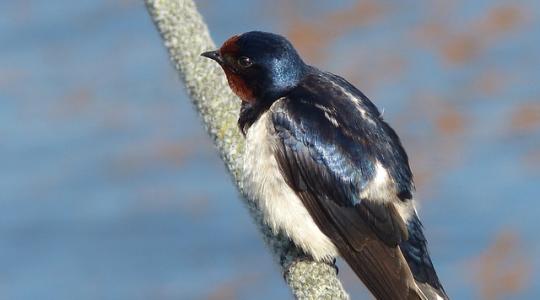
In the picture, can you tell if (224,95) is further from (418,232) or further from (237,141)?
(418,232)

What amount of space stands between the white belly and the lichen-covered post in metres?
0.03

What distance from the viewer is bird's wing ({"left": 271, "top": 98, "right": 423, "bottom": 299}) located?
3104mm

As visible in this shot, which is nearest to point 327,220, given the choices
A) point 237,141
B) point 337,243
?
point 337,243

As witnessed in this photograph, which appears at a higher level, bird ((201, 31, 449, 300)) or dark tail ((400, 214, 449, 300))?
bird ((201, 31, 449, 300))

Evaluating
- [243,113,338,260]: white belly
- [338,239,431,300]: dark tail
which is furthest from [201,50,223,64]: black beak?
[338,239,431,300]: dark tail

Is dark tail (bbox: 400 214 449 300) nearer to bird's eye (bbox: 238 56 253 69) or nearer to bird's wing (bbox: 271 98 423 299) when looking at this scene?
bird's wing (bbox: 271 98 423 299)

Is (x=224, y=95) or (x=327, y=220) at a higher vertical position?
(x=224, y=95)

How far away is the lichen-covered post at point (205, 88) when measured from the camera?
3105mm

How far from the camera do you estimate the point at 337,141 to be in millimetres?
3209

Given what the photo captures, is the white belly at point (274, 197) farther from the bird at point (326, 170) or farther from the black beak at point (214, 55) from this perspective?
the black beak at point (214, 55)

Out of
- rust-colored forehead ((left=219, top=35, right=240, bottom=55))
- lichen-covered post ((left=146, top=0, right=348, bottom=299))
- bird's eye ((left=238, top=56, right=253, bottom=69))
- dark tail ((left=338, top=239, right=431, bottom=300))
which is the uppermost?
rust-colored forehead ((left=219, top=35, right=240, bottom=55))

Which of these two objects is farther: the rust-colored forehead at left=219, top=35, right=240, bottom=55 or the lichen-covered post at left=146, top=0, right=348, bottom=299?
the rust-colored forehead at left=219, top=35, right=240, bottom=55

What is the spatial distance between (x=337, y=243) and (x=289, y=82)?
0.38 m

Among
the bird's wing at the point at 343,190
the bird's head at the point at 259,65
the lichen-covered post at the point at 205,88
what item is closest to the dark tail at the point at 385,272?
the bird's wing at the point at 343,190
